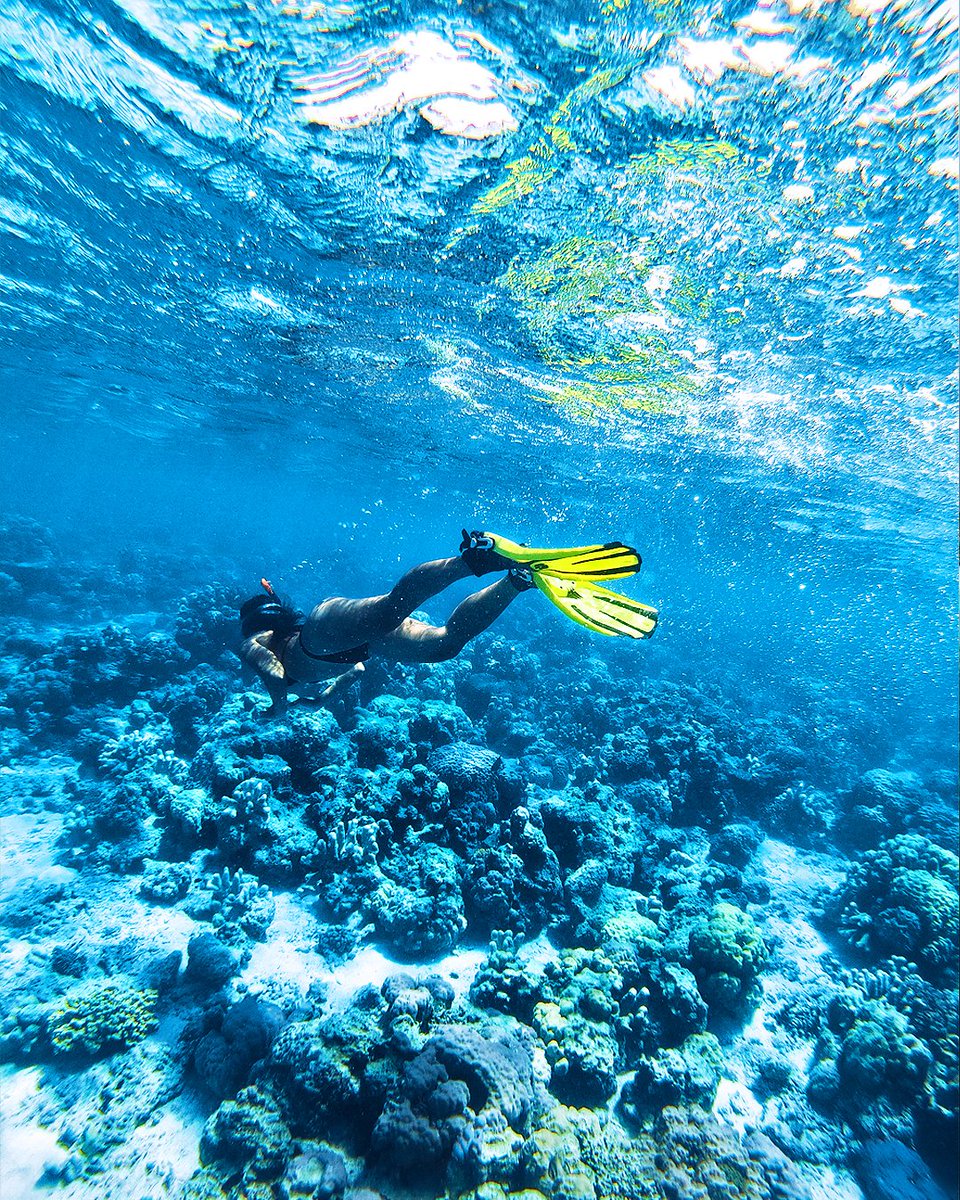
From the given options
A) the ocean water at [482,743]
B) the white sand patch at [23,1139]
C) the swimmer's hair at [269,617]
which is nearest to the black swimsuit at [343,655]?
the swimmer's hair at [269,617]

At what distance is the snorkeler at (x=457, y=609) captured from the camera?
4.91 m

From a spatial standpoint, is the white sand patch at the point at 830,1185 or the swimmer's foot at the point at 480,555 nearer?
the white sand patch at the point at 830,1185

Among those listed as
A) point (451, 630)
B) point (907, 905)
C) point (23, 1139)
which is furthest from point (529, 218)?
point (907, 905)

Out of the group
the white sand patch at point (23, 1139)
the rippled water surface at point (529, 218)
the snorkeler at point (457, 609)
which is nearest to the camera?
the white sand patch at point (23, 1139)

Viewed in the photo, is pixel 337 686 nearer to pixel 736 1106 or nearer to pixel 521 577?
pixel 521 577

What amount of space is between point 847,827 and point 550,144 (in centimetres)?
1558

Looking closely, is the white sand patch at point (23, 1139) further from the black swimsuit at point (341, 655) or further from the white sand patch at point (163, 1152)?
the black swimsuit at point (341, 655)

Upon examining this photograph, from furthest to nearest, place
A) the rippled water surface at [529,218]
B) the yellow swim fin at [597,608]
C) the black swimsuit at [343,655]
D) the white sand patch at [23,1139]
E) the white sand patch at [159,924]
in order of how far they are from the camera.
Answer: the white sand patch at [159,924]
the black swimsuit at [343,655]
the rippled water surface at [529,218]
the yellow swim fin at [597,608]
the white sand patch at [23,1139]

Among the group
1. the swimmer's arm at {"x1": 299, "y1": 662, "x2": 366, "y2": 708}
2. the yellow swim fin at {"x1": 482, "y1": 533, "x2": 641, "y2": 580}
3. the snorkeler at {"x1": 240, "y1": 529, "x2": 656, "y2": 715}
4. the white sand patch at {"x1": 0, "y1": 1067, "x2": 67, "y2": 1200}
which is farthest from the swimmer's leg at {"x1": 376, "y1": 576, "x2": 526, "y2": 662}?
the white sand patch at {"x1": 0, "y1": 1067, "x2": 67, "y2": 1200}

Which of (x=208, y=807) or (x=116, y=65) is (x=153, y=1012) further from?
(x=116, y=65)

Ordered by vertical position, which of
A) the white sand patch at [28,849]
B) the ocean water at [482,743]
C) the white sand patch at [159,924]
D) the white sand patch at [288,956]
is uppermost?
the ocean water at [482,743]

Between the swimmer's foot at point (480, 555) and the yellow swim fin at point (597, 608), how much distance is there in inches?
15.1

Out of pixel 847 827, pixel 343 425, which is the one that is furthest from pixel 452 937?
pixel 343 425

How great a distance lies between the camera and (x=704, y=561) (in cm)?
5038
